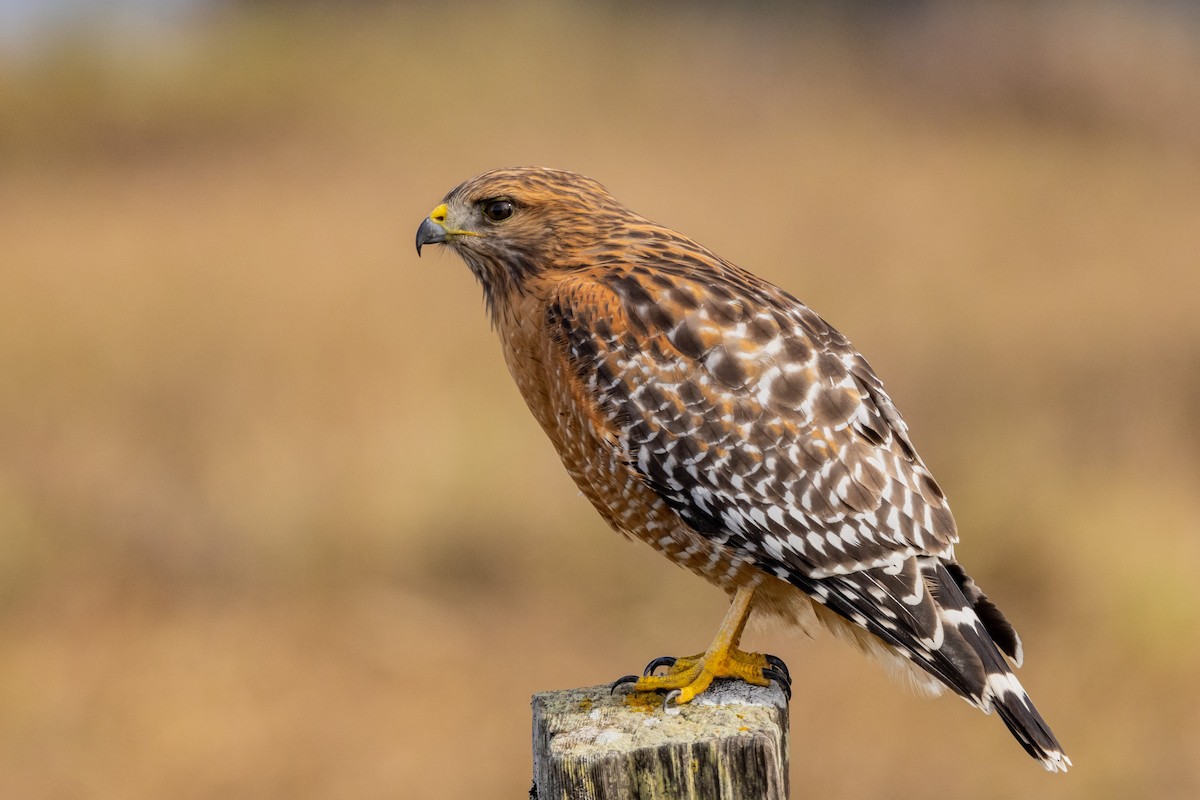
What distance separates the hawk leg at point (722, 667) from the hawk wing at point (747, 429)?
18 cm

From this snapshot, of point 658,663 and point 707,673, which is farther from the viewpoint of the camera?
point 658,663

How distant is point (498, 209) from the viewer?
161 inches

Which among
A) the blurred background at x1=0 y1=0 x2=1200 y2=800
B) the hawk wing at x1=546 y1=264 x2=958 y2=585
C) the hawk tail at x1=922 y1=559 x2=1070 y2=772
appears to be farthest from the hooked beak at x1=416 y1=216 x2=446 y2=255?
the blurred background at x1=0 y1=0 x2=1200 y2=800

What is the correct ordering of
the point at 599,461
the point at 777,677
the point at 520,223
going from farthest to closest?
the point at 520,223 → the point at 599,461 → the point at 777,677

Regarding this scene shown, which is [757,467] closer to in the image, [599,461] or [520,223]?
[599,461]

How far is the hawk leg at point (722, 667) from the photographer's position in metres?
3.41

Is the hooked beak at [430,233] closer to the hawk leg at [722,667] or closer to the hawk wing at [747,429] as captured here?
the hawk wing at [747,429]

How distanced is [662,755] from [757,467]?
38.1 inches

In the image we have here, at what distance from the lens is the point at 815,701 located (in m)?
7.61

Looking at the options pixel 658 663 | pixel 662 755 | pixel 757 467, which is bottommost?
pixel 662 755

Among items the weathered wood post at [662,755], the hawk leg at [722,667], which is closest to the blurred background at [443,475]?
the hawk leg at [722,667]

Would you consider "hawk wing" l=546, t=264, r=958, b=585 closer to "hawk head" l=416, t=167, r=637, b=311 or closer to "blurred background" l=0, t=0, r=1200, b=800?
"hawk head" l=416, t=167, r=637, b=311

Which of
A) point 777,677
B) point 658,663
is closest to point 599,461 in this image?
point 658,663

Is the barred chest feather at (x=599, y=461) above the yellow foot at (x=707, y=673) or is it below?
above
